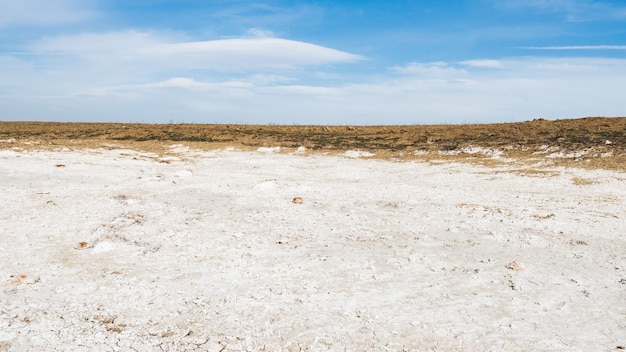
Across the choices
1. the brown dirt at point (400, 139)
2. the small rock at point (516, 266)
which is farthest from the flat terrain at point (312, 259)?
the brown dirt at point (400, 139)

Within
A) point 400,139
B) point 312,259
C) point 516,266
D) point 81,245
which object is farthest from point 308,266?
point 400,139

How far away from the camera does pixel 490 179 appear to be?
42.1 ft

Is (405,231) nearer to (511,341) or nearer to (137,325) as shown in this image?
(511,341)

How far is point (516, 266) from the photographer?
5.88 metres

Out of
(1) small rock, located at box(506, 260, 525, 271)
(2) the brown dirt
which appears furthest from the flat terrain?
(2) the brown dirt

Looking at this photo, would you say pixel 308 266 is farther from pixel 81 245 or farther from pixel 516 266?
pixel 81 245

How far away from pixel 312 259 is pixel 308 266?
0.27 meters

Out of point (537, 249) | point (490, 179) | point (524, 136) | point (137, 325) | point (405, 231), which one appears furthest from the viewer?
point (524, 136)

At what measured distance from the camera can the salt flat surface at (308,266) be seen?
427cm

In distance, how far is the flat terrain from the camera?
4.29m

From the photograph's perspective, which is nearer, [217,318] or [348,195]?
[217,318]

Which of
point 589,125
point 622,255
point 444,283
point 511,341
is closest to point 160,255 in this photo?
point 444,283

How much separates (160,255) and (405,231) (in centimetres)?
352

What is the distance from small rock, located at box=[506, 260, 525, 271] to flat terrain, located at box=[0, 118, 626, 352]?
22mm
